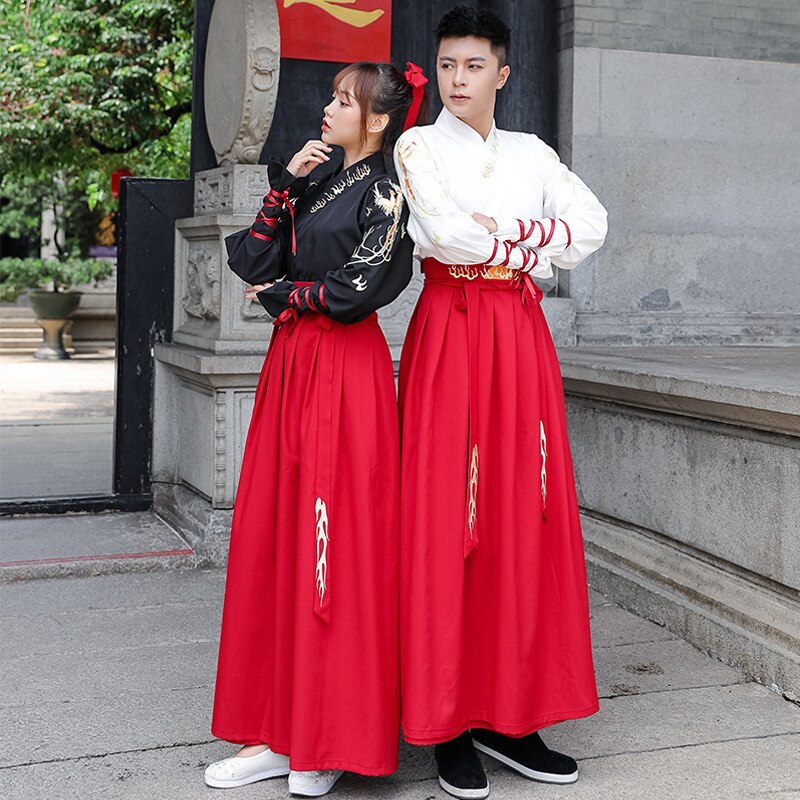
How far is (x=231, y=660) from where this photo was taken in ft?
10.8

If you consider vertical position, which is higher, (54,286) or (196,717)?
(54,286)

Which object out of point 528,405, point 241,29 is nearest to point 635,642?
point 528,405

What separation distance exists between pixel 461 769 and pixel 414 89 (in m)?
1.73

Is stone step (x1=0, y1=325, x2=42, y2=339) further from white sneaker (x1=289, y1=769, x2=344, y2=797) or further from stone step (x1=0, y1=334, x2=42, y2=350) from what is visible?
white sneaker (x1=289, y1=769, x2=344, y2=797)

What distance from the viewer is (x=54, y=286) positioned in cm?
2011

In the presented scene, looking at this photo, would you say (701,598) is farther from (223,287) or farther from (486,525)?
(223,287)

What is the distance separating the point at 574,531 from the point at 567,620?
237mm

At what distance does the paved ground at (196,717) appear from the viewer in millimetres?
3240

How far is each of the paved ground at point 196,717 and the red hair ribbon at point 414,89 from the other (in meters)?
1.71

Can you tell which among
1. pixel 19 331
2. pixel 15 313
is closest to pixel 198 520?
pixel 19 331

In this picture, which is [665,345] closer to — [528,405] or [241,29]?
[241,29]

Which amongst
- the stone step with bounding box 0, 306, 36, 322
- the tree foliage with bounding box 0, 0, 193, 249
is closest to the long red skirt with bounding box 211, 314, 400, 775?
the tree foliage with bounding box 0, 0, 193, 249

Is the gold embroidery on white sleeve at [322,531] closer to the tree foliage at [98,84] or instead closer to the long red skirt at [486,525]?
the long red skirt at [486,525]

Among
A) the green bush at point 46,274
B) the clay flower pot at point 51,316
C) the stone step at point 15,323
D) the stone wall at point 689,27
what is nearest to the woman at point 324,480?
the stone wall at point 689,27
